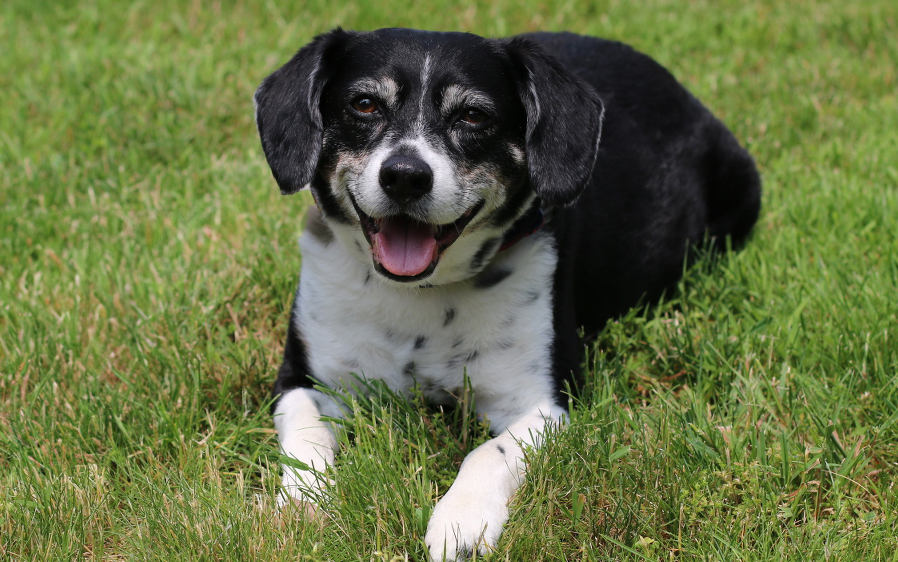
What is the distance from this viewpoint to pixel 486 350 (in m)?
3.06

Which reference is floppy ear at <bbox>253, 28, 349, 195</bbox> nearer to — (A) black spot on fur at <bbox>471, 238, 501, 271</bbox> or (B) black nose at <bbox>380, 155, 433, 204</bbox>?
(B) black nose at <bbox>380, 155, 433, 204</bbox>

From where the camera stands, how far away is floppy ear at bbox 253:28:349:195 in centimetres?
296

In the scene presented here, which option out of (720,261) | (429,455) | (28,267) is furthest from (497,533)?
(28,267)

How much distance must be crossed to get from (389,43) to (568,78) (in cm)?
59

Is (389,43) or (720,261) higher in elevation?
(389,43)

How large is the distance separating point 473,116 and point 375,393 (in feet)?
3.11

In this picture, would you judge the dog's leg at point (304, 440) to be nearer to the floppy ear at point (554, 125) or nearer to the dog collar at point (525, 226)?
the dog collar at point (525, 226)

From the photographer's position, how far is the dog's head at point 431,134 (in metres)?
2.87

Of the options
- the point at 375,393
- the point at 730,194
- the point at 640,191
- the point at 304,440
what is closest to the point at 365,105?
the point at 375,393

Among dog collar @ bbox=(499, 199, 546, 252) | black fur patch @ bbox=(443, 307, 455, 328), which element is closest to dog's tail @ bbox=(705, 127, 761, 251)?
dog collar @ bbox=(499, 199, 546, 252)

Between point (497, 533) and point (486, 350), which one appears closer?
point (497, 533)

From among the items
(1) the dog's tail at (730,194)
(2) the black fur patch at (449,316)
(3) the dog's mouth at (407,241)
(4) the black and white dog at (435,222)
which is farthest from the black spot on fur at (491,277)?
(1) the dog's tail at (730,194)

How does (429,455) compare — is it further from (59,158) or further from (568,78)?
(59,158)

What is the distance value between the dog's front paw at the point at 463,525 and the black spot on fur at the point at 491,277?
0.79 metres
